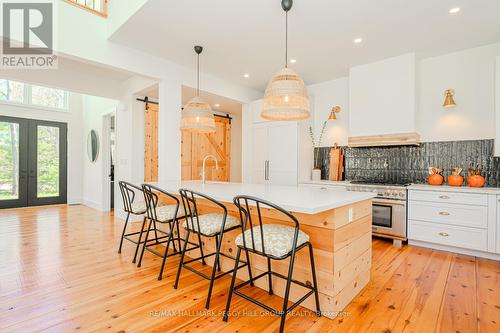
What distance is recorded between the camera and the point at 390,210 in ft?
11.9

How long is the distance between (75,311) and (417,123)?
4637 mm

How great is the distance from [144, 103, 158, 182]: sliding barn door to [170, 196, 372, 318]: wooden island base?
3.58m

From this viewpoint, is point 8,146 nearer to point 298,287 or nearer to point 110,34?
point 110,34

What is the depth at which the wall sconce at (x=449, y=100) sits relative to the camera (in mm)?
3559

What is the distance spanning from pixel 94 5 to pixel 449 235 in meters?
5.64

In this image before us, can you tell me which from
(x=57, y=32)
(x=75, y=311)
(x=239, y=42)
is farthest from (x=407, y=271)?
(x=57, y=32)

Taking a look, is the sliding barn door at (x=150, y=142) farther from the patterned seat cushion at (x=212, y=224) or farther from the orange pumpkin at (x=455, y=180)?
the orange pumpkin at (x=455, y=180)

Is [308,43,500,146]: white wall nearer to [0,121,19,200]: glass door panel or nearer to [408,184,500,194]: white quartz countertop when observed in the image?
[408,184,500,194]: white quartz countertop

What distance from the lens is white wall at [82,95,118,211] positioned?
606cm

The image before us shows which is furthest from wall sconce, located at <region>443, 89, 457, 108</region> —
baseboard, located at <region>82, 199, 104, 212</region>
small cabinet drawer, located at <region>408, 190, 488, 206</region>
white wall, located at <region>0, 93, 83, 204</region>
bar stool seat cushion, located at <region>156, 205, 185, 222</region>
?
white wall, located at <region>0, 93, 83, 204</region>

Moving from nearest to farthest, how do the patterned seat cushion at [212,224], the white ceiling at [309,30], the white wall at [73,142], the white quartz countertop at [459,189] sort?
the patterned seat cushion at [212,224], the white ceiling at [309,30], the white quartz countertop at [459,189], the white wall at [73,142]

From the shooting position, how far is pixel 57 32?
123 inches

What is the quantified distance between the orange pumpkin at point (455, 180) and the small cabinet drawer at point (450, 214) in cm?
41

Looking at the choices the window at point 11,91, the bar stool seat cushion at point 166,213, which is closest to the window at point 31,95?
the window at point 11,91
